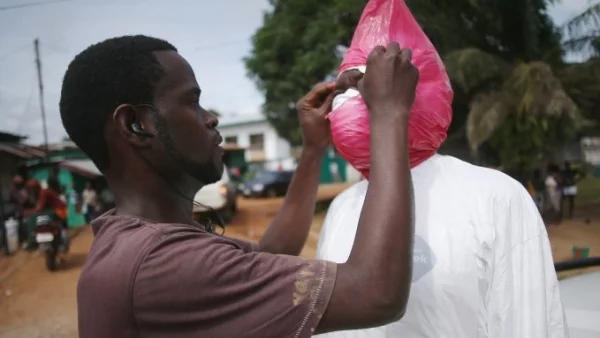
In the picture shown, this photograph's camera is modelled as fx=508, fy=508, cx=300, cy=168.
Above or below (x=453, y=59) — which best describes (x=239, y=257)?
below

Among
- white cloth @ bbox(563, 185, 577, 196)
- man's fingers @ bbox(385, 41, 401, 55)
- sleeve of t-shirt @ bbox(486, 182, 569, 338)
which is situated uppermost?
man's fingers @ bbox(385, 41, 401, 55)

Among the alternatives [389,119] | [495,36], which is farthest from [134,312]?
[495,36]

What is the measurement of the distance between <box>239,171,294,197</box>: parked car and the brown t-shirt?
20948 mm

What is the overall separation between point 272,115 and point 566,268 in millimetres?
13708

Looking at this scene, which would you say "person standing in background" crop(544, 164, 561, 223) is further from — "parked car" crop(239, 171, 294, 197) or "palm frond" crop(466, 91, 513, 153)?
"parked car" crop(239, 171, 294, 197)

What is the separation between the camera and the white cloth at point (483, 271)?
4.49 feet

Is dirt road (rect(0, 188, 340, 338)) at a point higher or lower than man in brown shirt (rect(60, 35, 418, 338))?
lower

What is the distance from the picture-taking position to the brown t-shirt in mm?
957

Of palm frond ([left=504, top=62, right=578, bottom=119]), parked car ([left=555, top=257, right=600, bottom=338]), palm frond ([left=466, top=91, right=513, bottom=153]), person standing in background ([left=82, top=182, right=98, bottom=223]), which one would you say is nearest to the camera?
parked car ([left=555, top=257, right=600, bottom=338])

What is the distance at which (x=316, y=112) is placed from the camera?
5.73 ft

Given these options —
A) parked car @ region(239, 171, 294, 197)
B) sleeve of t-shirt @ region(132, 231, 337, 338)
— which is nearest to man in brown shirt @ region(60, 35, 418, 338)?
sleeve of t-shirt @ region(132, 231, 337, 338)

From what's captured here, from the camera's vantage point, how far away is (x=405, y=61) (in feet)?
3.54

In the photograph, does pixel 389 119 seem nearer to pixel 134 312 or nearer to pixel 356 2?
pixel 134 312

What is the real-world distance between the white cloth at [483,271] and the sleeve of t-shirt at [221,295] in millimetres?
542
